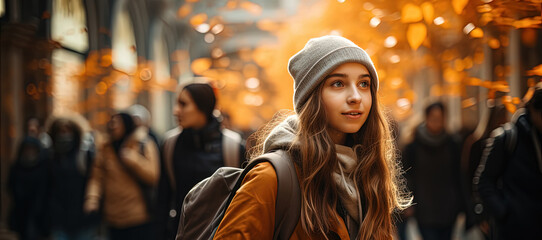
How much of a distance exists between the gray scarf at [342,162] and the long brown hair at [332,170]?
30 millimetres

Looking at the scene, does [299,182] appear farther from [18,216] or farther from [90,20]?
[90,20]

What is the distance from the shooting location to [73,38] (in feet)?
33.4

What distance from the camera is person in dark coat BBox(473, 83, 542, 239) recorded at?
149 inches

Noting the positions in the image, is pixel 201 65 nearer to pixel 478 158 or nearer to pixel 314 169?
pixel 478 158

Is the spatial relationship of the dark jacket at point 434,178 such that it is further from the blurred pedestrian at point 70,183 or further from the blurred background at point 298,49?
the blurred pedestrian at point 70,183

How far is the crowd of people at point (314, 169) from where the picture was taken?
8.05ft

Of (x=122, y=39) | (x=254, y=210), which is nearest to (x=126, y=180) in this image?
(x=254, y=210)

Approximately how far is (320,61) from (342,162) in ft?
1.47

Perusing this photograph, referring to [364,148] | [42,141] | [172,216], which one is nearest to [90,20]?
[42,141]

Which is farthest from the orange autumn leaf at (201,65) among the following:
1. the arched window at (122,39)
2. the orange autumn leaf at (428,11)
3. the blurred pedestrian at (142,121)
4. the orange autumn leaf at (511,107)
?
the orange autumn leaf at (511,107)

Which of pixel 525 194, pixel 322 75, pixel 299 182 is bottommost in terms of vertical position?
pixel 525 194

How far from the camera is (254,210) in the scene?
2.24 m

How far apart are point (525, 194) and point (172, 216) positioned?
264 centimetres

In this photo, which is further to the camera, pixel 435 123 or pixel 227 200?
pixel 435 123
